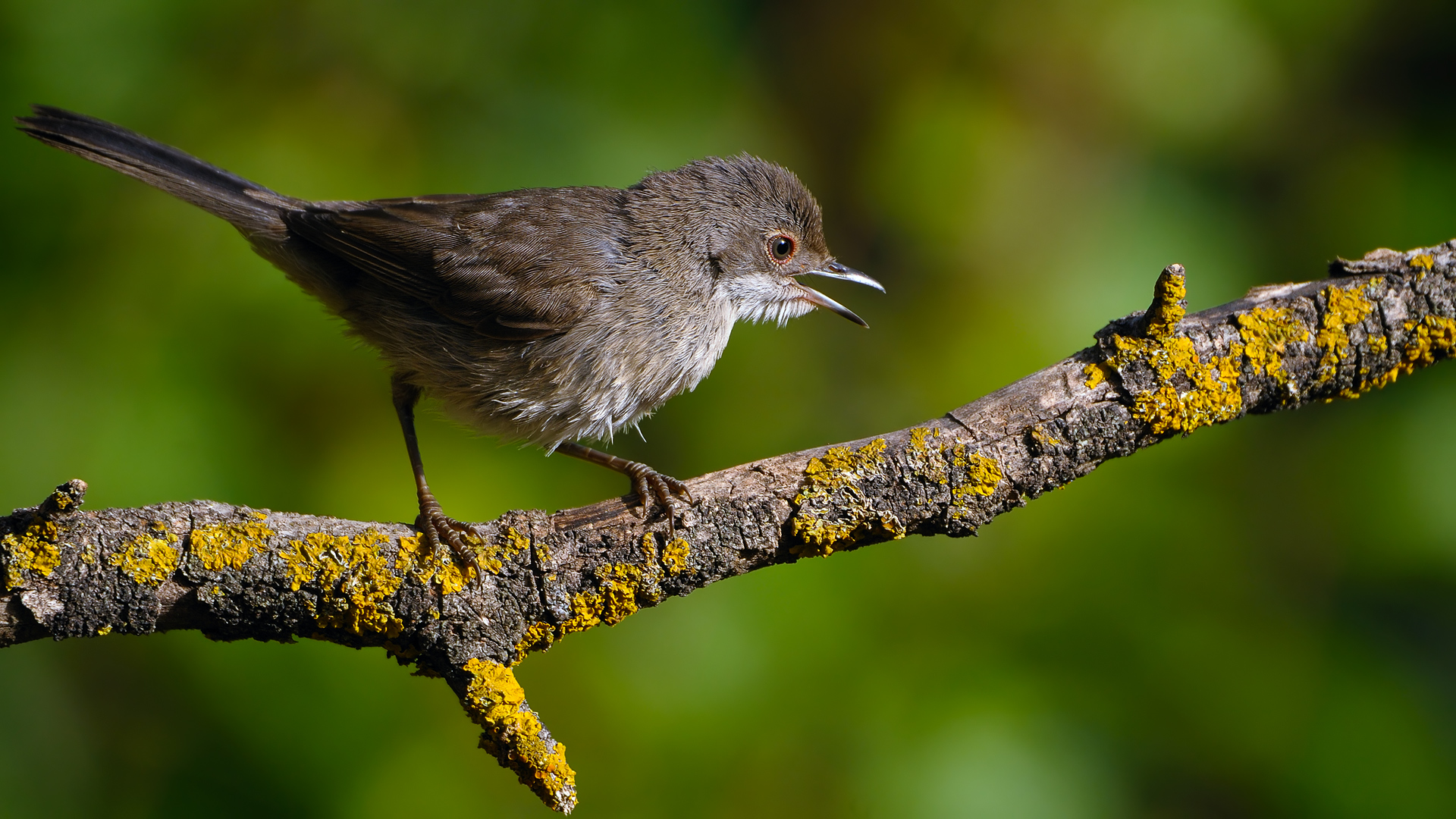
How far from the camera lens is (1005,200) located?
380 cm

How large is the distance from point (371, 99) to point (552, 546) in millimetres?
2125

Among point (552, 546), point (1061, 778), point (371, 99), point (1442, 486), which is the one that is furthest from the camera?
point (371, 99)

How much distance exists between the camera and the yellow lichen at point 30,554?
2066 mm

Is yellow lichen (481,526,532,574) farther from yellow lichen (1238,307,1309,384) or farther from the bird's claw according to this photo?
yellow lichen (1238,307,1309,384)

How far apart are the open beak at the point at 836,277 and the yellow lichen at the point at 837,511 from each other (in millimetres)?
1065

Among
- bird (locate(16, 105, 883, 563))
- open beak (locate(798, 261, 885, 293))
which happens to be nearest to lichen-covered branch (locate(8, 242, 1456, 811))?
bird (locate(16, 105, 883, 563))

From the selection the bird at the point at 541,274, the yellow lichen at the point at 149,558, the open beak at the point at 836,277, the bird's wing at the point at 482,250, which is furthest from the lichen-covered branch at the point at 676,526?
the open beak at the point at 836,277

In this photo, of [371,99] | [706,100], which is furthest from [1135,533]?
[371,99]

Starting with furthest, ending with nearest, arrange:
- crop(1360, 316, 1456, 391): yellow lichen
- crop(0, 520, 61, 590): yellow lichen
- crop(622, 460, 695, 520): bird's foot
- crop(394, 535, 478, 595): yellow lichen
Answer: crop(1360, 316, 1456, 391): yellow lichen, crop(622, 460, 695, 520): bird's foot, crop(394, 535, 478, 595): yellow lichen, crop(0, 520, 61, 590): yellow lichen

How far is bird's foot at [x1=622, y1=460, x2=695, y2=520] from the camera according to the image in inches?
104

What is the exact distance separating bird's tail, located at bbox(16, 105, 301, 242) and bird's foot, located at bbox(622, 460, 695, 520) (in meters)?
1.74

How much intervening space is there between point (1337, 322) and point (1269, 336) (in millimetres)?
235

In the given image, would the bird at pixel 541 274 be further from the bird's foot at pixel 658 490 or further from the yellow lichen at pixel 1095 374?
the yellow lichen at pixel 1095 374

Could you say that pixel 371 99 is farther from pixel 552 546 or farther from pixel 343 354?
pixel 552 546
